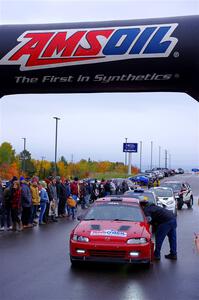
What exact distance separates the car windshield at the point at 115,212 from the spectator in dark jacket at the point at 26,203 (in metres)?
5.43

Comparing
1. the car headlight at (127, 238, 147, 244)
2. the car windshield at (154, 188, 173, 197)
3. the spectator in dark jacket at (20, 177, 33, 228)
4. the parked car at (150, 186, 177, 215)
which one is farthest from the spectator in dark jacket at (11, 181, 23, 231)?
the car windshield at (154, 188, 173, 197)

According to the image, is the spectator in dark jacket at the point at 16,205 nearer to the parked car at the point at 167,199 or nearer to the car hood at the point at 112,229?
the car hood at the point at 112,229

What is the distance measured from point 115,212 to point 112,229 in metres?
1.14

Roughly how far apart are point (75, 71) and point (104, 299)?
145 inches

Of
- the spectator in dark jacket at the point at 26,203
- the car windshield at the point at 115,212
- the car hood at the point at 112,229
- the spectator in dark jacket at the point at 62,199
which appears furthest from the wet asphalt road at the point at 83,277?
the spectator in dark jacket at the point at 62,199

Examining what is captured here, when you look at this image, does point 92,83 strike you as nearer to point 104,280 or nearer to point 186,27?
point 186,27

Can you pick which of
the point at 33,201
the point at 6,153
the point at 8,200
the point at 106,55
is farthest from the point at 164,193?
the point at 6,153

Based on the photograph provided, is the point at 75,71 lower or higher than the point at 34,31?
lower

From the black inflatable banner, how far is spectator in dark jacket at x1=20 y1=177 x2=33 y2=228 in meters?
9.64

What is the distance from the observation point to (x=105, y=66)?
752 cm

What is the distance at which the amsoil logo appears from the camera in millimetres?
7270

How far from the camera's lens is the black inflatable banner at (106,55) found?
286 inches

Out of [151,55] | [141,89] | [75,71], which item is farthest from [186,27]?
[75,71]

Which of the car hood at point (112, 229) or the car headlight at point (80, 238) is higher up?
the car hood at point (112, 229)
